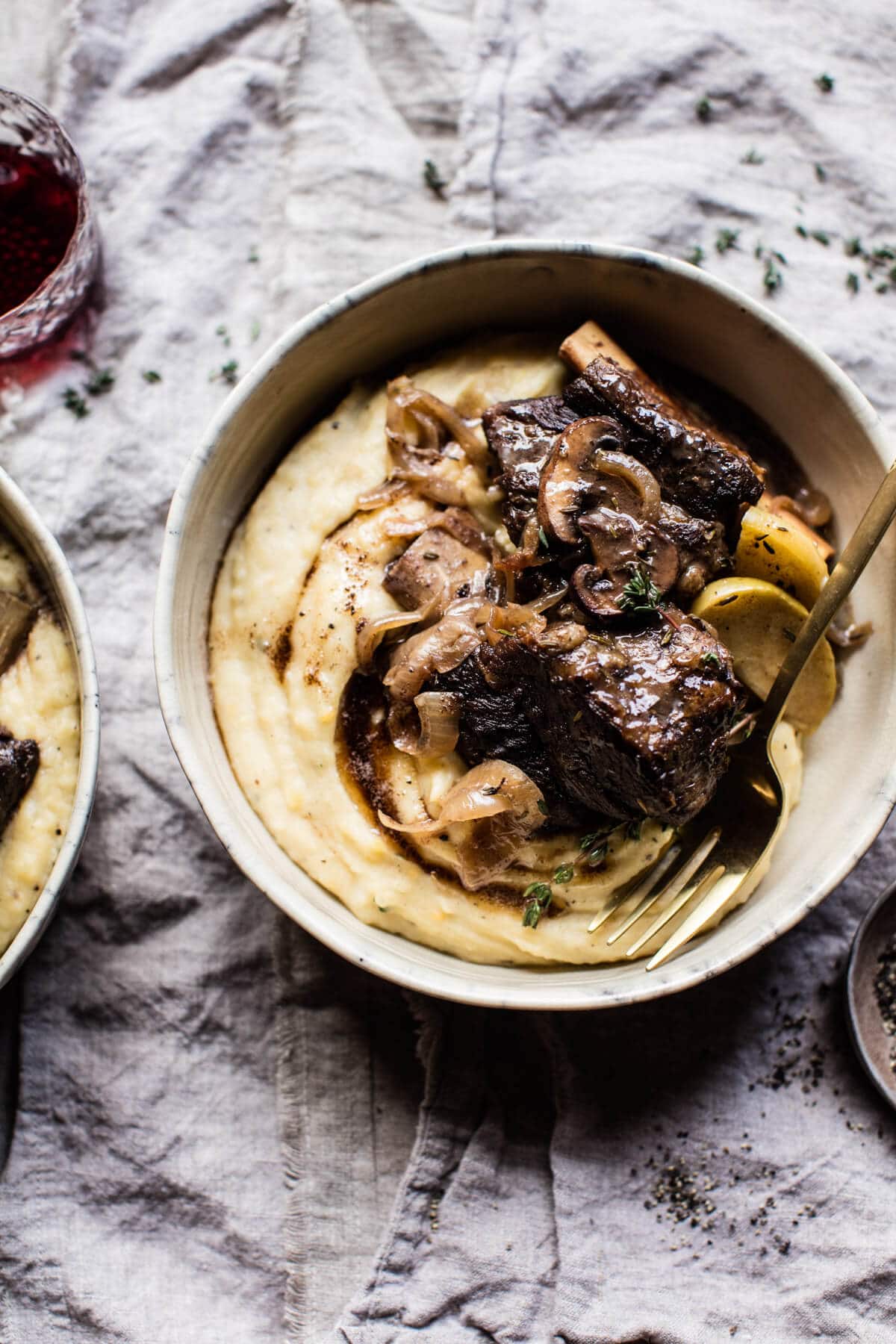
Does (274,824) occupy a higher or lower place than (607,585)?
lower

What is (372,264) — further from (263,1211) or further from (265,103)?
(263,1211)

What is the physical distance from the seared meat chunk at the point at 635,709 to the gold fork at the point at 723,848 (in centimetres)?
28

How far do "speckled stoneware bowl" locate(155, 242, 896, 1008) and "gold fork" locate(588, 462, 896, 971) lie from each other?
130 mm

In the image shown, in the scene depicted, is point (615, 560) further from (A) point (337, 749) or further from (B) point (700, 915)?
(B) point (700, 915)

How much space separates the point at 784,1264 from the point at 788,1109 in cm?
59

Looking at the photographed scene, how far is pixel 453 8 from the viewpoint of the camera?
5219 millimetres

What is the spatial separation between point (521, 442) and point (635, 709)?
3.58ft

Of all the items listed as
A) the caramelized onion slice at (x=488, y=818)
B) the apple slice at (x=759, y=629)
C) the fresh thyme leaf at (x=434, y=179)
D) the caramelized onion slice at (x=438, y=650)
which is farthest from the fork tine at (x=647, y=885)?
the fresh thyme leaf at (x=434, y=179)

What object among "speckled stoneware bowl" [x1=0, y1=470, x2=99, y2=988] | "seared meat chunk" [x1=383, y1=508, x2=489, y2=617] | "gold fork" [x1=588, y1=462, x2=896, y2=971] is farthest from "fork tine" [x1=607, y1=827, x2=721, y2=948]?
"speckled stoneware bowl" [x1=0, y1=470, x2=99, y2=988]

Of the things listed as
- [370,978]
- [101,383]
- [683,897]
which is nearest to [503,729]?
[683,897]

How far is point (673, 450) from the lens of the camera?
13.2 ft

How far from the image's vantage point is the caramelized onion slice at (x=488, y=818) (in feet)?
12.7

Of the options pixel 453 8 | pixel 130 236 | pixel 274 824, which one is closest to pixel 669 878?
pixel 274 824

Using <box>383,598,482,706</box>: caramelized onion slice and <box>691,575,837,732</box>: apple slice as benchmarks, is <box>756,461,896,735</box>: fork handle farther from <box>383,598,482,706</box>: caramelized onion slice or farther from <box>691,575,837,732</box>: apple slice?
<box>383,598,482,706</box>: caramelized onion slice
